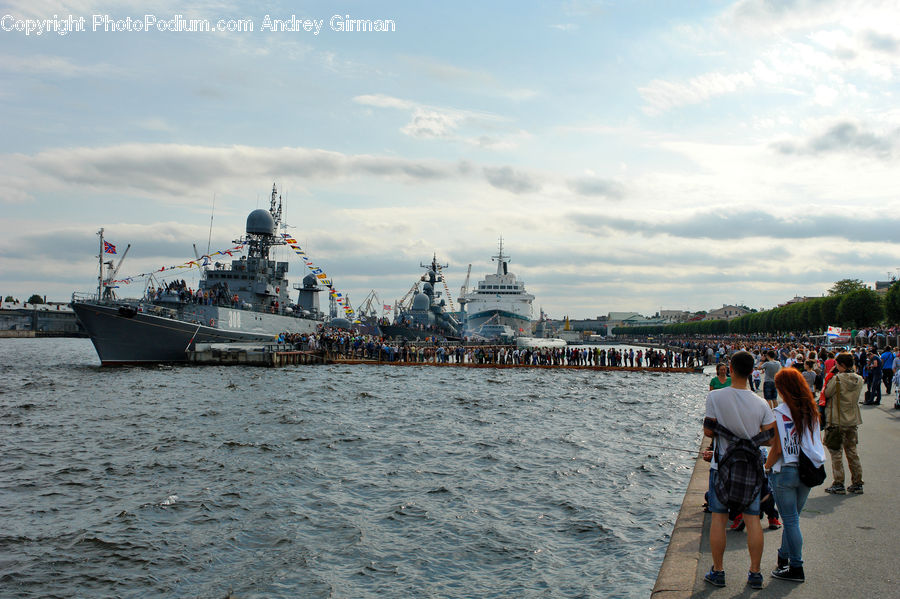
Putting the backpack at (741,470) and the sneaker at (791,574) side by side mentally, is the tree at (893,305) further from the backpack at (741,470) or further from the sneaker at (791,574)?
the backpack at (741,470)

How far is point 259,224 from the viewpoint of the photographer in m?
59.9

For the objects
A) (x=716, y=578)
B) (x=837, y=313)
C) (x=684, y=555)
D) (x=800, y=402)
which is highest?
(x=837, y=313)

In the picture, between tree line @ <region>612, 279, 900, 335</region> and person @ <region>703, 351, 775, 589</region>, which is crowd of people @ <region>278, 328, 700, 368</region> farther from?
person @ <region>703, 351, 775, 589</region>

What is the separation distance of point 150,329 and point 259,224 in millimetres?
19389

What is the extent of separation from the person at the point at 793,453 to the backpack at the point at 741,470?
0.20 m

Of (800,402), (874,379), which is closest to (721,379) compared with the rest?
(800,402)

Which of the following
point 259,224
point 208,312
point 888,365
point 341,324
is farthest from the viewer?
point 341,324

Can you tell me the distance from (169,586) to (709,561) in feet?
20.2

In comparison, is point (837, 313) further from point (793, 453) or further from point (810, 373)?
point (793, 453)

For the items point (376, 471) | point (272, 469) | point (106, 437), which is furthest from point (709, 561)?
point (106, 437)

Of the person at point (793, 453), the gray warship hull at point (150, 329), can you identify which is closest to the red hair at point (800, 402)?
the person at point (793, 453)

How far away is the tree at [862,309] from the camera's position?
2926 inches

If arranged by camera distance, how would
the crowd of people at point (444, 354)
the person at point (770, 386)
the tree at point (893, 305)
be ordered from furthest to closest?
the tree at point (893, 305) → the crowd of people at point (444, 354) → the person at point (770, 386)

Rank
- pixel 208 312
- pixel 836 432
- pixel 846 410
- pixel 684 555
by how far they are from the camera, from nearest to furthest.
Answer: pixel 684 555
pixel 846 410
pixel 836 432
pixel 208 312
